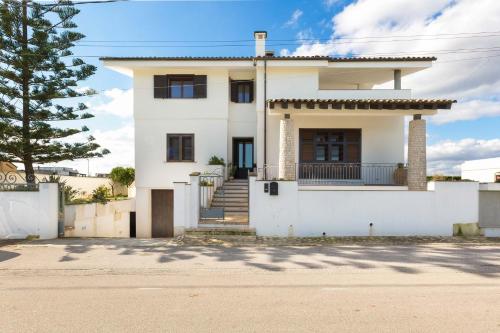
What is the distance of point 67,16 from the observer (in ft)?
42.8

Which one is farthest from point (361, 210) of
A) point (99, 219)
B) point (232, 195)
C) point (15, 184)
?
point (15, 184)

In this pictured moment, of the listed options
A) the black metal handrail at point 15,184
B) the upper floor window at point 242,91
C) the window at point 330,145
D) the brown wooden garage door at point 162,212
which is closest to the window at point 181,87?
the upper floor window at point 242,91

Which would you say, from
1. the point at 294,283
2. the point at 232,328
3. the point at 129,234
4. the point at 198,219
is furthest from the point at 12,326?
the point at 129,234

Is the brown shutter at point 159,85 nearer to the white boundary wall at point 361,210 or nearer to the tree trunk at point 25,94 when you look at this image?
the tree trunk at point 25,94

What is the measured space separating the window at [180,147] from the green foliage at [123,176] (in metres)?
8.91

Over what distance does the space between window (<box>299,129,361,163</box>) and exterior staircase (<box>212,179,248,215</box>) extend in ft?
12.2

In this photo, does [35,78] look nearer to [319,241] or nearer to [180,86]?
[180,86]

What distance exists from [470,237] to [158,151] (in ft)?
46.5

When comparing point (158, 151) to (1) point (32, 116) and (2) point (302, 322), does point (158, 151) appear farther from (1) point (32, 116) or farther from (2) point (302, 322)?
(2) point (302, 322)

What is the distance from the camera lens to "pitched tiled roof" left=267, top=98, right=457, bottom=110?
488 inches

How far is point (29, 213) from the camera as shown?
1000cm

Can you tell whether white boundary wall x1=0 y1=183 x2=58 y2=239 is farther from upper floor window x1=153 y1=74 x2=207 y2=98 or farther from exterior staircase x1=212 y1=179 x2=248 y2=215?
upper floor window x1=153 y1=74 x2=207 y2=98

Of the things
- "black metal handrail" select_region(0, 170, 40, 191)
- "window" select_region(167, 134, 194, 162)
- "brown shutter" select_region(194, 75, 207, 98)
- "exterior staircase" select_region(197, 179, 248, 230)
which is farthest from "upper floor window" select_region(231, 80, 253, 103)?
"black metal handrail" select_region(0, 170, 40, 191)

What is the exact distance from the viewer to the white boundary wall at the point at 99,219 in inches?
441
